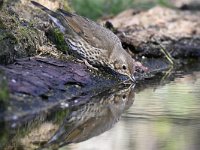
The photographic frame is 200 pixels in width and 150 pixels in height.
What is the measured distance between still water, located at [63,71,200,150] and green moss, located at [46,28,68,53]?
3.78 feet

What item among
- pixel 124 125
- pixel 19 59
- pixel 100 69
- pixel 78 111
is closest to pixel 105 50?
pixel 100 69

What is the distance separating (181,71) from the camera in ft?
32.6

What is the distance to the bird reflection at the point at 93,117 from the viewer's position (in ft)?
17.5

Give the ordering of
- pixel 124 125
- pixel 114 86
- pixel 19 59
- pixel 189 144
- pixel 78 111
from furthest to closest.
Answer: pixel 114 86, pixel 19 59, pixel 78 111, pixel 124 125, pixel 189 144

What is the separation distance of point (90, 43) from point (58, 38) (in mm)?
439

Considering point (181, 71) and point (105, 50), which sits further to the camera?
point (181, 71)

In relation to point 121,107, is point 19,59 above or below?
above

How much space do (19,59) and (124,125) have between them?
1.90m

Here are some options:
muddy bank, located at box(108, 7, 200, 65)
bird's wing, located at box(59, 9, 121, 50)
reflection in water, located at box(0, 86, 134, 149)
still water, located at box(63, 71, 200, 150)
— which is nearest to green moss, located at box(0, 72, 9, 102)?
reflection in water, located at box(0, 86, 134, 149)

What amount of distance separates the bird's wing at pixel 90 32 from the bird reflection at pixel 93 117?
0.78m

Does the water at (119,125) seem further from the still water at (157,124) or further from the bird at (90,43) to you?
the bird at (90,43)

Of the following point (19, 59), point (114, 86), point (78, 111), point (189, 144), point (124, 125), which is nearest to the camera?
point (189, 144)

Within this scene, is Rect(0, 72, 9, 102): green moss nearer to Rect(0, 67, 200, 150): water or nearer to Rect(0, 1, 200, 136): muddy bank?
Rect(0, 1, 200, 136): muddy bank

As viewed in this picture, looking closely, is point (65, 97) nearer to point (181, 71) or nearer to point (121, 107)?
point (121, 107)
